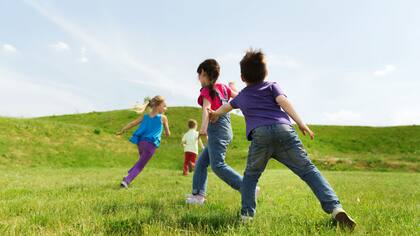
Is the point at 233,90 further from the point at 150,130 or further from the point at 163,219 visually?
the point at 150,130

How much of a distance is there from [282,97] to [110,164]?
25.5 metres

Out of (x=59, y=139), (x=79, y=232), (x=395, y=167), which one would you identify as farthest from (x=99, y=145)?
(x=79, y=232)

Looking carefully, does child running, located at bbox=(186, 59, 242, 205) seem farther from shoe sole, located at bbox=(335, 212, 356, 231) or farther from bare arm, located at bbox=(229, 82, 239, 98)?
shoe sole, located at bbox=(335, 212, 356, 231)

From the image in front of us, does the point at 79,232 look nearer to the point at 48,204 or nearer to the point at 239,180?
the point at 48,204

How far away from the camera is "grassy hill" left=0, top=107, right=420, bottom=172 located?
27.2 meters

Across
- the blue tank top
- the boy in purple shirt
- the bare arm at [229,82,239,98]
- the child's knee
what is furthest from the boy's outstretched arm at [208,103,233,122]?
the blue tank top

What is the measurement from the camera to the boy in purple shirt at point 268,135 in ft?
14.9

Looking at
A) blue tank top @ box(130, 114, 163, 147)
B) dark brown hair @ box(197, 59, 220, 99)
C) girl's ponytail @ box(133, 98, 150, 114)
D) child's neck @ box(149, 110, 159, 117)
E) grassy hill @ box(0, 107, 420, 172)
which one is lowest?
grassy hill @ box(0, 107, 420, 172)

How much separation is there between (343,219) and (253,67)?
2099 millimetres

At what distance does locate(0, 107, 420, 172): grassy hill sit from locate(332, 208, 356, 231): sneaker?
2438 cm

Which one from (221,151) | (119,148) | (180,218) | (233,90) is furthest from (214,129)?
(119,148)

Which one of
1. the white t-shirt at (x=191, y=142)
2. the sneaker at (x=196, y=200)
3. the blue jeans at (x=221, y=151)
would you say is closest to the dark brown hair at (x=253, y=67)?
the blue jeans at (x=221, y=151)

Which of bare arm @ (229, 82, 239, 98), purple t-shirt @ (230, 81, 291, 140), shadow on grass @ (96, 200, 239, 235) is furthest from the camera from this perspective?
bare arm @ (229, 82, 239, 98)

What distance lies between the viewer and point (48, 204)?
5.88 meters
